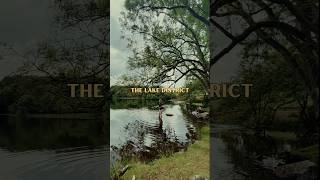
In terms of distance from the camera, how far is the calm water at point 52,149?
4270 millimetres

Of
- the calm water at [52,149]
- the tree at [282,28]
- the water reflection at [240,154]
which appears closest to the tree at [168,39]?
the tree at [282,28]

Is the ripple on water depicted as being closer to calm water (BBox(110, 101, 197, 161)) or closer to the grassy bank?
calm water (BBox(110, 101, 197, 161))

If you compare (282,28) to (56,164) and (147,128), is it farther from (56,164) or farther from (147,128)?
(56,164)

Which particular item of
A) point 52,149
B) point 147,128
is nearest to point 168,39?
point 147,128

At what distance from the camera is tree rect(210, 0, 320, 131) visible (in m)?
4.31

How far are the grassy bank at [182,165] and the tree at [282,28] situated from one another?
0.84 meters

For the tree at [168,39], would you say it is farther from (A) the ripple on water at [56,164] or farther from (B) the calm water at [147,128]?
(A) the ripple on water at [56,164]

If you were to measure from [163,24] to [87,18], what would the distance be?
0.75 m

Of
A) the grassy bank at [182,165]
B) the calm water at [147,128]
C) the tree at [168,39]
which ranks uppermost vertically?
the tree at [168,39]

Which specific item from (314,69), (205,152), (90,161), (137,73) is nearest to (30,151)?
(90,161)

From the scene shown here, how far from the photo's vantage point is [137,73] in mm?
4426

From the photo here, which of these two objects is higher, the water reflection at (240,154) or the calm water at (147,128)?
the calm water at (147,128)

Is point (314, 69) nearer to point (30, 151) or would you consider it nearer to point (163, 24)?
point (163, 24)

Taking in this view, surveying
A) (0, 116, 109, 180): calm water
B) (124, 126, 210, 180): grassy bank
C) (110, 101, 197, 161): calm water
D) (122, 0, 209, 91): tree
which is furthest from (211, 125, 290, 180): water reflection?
(0, 116, 109, 180): calm water
